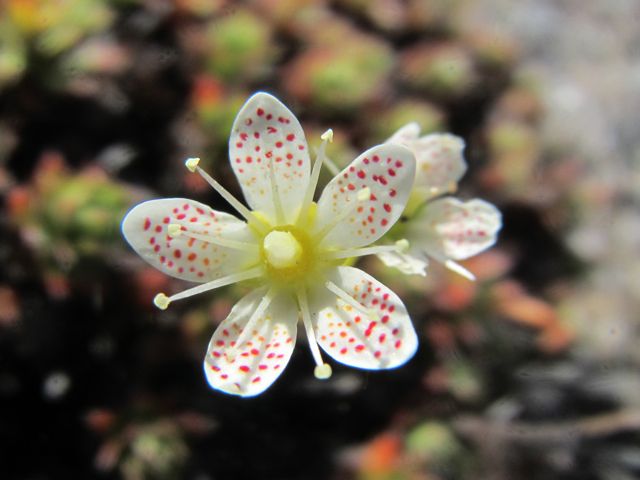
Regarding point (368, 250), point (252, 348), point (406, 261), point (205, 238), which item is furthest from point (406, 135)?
point (252, 348)

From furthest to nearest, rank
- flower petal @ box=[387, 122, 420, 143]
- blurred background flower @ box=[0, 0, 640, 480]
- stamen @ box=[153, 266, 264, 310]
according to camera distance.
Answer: blurred background flower @ box=[0, 0, 640, 480]
flower petal @ box=[387, 122, 420, 143]
stamen @ box=[153, 266, 264, 310]

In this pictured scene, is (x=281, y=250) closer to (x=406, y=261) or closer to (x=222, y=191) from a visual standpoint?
(x=222, y=191)

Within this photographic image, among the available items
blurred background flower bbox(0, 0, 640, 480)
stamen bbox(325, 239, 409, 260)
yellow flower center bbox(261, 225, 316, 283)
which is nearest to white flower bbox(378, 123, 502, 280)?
stamen bbox(325, 239, 409, 260)

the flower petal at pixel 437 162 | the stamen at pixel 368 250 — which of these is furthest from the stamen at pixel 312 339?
the flower petal at pixel 437 162

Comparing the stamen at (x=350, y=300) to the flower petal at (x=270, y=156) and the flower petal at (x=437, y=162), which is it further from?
the flower petal at (x=437, y=162)

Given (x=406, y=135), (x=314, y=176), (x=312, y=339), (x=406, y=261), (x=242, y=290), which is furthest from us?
(x=242, y=290)

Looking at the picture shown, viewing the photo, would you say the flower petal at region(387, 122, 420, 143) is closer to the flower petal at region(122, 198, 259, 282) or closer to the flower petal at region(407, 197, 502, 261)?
the flower petal at region(407, 197, 502, 261)

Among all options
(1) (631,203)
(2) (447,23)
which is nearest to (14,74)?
(2) (447,23)
